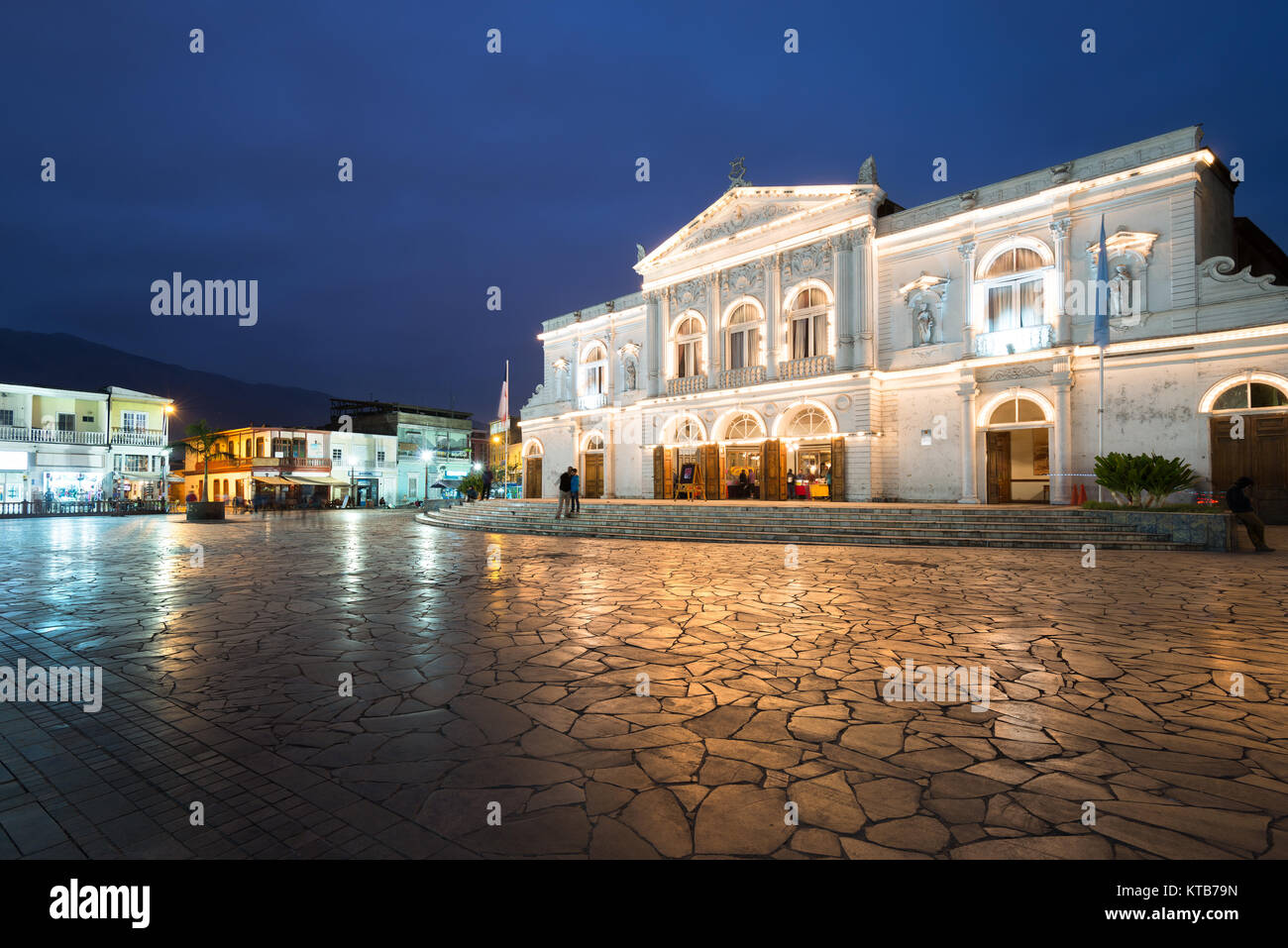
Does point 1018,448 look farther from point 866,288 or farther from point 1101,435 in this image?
point 866,288

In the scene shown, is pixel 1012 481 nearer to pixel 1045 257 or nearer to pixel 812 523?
pixel 1045 257

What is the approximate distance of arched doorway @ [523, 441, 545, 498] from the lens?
114ft

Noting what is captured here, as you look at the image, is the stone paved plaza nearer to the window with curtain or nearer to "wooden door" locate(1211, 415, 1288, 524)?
"wooden door" locate(1211, 415, 1288, 524)

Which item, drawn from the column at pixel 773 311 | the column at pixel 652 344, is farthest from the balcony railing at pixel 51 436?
the column at pixel 773 311

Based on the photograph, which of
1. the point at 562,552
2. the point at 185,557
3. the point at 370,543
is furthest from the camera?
the point at 370,543

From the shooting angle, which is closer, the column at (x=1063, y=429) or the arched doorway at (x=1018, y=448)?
the column at (x=1063, y=429)

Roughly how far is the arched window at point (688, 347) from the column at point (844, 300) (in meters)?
6.76

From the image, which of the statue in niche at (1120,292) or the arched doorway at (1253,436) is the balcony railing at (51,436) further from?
the arched doorway at (1253,436)

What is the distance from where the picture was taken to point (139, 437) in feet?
127

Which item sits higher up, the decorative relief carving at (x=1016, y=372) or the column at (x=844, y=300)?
the column at (x=844, y=300)

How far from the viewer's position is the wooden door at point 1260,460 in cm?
1544
